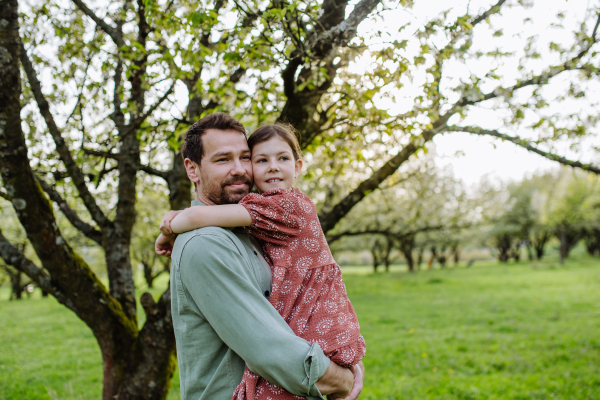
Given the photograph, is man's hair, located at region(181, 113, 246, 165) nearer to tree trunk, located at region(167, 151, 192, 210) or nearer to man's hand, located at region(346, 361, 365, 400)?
man's hand, located at region(346, 361, 365, 400)

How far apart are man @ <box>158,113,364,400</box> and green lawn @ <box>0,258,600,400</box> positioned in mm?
5943

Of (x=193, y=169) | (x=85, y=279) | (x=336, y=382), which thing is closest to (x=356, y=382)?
(x=336, y=382)

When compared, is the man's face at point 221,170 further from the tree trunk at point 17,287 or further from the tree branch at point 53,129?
the tree trunk at point 17,287

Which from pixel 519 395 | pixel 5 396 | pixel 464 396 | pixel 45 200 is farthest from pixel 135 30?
pixel 519 395

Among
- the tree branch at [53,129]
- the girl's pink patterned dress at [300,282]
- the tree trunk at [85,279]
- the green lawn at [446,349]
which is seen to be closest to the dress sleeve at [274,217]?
the girl's pink patterned dress at [300,282]

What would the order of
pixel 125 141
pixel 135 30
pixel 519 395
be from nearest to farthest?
pixel 125 141
pixel 135 30
pixel 519 395

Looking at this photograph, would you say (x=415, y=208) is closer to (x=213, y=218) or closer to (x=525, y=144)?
(x=525, y=144)

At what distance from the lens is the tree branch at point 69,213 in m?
4.46

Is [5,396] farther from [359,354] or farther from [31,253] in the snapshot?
[31,253]

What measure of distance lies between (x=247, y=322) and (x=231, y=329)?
8cm

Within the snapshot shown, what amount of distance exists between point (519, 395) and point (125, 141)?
24.6 ft

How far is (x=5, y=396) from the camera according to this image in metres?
7.81

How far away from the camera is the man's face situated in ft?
7.25

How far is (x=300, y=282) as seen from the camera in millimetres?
1901
